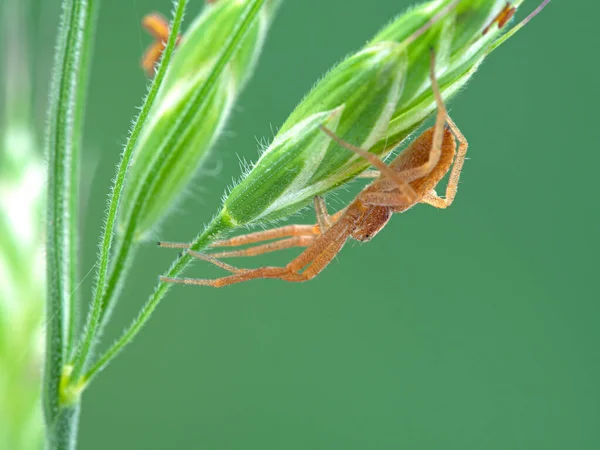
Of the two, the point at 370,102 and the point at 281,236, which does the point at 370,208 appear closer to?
the point at 281,236

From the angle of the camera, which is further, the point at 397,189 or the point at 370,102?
the point at 397,189

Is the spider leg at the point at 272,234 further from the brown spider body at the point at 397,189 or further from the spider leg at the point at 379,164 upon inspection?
the spider leg at the point at 379,164

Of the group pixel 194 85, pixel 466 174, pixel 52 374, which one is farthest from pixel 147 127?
pixel 466 174

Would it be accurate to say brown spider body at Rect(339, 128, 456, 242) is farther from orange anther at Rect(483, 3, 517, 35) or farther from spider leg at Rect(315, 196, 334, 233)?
orange anther at Rect(483, 3, 517, 35)

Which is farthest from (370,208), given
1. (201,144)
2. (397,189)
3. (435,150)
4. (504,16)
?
(504,16)

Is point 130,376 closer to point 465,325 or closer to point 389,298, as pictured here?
point 389,298

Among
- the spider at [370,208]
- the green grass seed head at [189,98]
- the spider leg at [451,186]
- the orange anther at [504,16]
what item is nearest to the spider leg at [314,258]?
the spider at [370,208]
